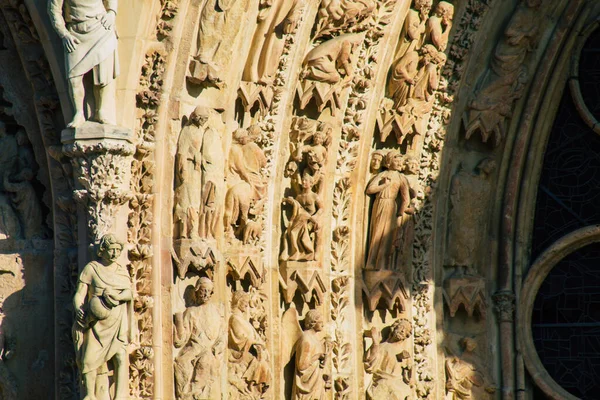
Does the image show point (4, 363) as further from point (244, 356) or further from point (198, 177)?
point (198, 177)

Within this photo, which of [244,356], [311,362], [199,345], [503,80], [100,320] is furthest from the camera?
[503,80]

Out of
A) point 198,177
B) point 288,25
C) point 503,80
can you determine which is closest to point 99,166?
point 198,177

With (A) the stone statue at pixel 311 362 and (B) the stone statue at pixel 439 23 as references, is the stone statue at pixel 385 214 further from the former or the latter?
(B) the stone statue at pixel 439 23

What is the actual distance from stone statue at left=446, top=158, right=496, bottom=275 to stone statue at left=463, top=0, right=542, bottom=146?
1.42 ft

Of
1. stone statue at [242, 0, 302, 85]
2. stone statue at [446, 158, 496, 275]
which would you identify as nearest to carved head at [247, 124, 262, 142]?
stone statue at [242, 0, 302, 85]

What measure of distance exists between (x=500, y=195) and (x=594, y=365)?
Result: 2.08 m

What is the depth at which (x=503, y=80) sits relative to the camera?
20.3 metres

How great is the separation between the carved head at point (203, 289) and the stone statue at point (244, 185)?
701mm

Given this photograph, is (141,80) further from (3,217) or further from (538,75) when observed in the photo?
(538,75)

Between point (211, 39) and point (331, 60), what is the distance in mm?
1602

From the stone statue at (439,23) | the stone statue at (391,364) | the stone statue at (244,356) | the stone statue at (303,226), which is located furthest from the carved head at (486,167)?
the stone statue at (244,356)

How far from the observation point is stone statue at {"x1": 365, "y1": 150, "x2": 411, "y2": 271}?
1967 cm

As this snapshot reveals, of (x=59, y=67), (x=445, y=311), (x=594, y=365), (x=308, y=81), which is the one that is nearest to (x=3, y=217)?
(x=59, y=67)

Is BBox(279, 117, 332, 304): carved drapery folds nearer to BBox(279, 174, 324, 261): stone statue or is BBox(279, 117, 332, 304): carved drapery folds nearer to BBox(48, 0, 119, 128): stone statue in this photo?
BBox(279, 174, 324, 261): stone statue
